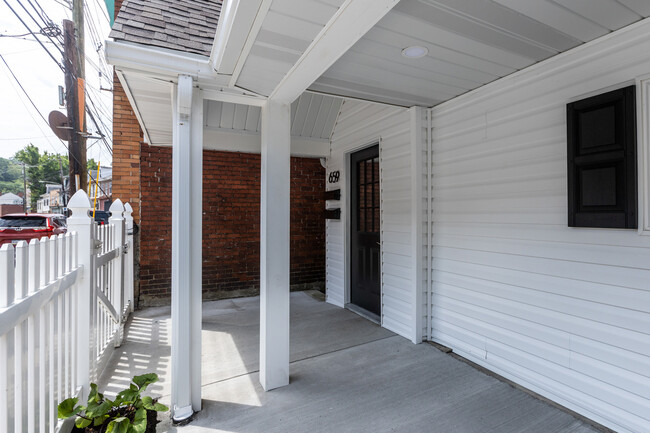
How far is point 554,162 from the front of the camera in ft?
7.54

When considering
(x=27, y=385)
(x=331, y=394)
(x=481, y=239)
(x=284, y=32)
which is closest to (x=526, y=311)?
(x=481, y=239)

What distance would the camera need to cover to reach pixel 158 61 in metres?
2.09

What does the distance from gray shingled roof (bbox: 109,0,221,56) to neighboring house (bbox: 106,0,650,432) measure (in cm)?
2

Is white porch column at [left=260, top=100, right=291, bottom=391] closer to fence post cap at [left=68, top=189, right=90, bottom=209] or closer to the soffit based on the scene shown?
the soffit

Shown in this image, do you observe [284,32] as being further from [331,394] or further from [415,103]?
[331,394]

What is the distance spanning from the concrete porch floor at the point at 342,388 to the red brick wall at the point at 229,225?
132 cm

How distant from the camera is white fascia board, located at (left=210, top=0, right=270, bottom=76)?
5.00 feet

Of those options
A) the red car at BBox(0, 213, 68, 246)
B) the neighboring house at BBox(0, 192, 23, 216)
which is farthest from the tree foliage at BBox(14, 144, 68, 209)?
the red car at BBox(0, 213, 68, 246)

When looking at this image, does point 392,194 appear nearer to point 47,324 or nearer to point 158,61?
point 158,61

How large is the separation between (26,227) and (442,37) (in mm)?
9498

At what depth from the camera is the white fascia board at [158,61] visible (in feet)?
6.59

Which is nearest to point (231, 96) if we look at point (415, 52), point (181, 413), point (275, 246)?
point (275, 246)

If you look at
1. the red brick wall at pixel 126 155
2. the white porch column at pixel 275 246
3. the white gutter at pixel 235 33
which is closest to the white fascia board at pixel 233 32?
the white gutter at pixel 235 33

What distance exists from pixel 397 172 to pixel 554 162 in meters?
1.63
